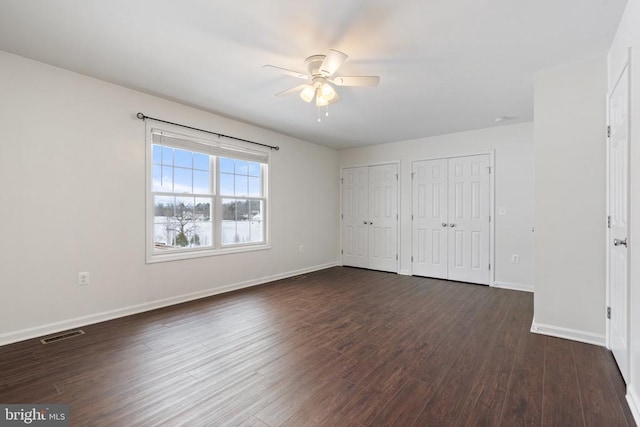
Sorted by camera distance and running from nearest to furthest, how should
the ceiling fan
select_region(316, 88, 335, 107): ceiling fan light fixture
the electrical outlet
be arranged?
the ceiling fan < select_region(316, 88, 335, 107): ceiling fan light fixture < the electrical outlet

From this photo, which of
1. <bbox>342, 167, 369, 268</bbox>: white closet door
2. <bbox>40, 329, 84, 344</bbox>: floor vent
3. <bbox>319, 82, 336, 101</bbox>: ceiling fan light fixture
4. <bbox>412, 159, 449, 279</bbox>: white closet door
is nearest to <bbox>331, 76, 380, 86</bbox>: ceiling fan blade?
<bbox>319, 82, 336, 101</bbox>: ceiling fan light fixture

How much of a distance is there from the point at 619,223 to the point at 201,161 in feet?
14.2

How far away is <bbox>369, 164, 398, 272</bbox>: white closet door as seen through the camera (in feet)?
18.8

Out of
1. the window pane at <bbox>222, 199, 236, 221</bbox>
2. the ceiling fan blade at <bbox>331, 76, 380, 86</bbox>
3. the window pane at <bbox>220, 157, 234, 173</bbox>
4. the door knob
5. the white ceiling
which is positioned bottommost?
the door knob

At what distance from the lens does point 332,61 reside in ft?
7.42

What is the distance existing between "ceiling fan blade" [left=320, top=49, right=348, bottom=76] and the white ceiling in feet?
0.55

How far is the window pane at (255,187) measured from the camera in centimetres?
474

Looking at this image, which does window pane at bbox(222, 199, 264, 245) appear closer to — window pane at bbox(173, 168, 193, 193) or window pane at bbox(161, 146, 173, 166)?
window pane at bbox(173, 168, 193, 193)

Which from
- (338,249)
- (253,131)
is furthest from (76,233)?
(338,249)

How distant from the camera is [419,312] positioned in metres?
3.46

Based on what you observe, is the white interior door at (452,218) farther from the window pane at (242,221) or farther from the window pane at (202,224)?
the window pane at (202,224)

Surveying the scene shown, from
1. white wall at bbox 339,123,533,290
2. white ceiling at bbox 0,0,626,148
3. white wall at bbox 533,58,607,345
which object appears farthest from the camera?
white wall at bbox 339,123,533,290

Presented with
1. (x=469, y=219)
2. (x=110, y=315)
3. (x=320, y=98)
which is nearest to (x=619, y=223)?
(x=320, y=98)

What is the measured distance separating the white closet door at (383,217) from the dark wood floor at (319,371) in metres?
2.37
